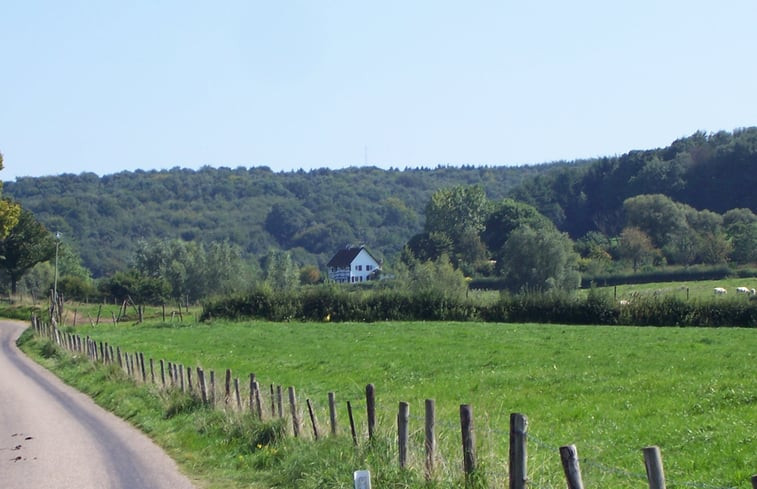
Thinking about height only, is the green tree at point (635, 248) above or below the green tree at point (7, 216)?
below

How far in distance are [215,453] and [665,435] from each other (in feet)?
25.2

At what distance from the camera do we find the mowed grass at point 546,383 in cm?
1296

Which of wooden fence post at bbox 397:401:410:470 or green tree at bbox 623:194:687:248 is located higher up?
green tree at bbox 623:194:687:248

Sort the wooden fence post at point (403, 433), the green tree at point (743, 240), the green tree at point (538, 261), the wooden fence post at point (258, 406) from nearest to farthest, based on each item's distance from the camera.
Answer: the wooden fence post at point (403, 433) < the wooden fence post at point (258, 406) < the green tree at point (538, 261) < the green tree at point (743, 240)

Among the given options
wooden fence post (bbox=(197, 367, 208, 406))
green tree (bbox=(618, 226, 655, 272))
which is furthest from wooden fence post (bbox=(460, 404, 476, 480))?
green tree (bbox=(618, 226, 655, 272))

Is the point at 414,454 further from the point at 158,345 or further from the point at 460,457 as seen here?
the point at 158,345

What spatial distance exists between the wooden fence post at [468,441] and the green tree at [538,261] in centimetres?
7651

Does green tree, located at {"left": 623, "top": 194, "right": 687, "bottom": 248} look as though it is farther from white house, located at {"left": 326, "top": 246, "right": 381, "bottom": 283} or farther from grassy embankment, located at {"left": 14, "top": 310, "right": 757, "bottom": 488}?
grassy embankment, located at {"left": 14, "top": 310, "right": 757, "bottom": 488}

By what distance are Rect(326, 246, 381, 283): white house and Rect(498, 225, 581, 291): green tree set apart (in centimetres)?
5489

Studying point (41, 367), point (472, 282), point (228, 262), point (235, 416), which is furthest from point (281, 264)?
point (235, 416)

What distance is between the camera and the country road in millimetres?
15148

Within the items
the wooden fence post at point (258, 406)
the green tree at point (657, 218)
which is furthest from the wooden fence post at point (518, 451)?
the green tree at point (657, 218)

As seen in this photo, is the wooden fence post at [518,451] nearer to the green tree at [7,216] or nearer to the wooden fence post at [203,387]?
the wooden fence post at [203,387]

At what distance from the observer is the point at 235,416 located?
17.6 m
